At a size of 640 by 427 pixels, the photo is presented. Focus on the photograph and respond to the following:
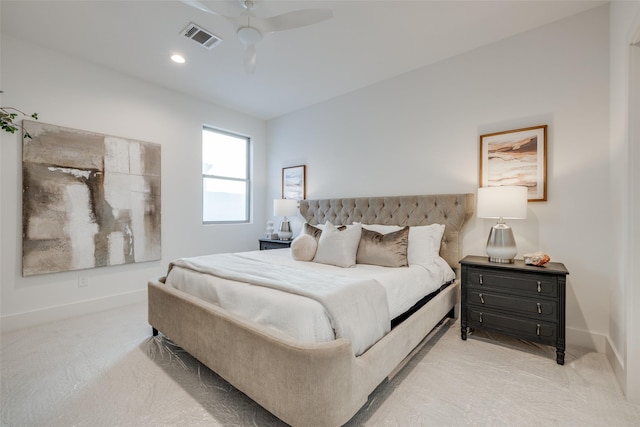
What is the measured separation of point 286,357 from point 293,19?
2186 millimetres

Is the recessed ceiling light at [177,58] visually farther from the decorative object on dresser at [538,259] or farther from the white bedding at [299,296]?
the decorative object on dresser at [538,259]

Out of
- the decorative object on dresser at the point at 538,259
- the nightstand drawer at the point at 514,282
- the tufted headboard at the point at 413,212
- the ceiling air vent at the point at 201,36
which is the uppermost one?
the ceiling air vent at the point at 201,36

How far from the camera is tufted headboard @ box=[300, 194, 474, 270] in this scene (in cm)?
293

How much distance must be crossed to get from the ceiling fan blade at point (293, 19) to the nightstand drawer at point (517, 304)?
2.54 m

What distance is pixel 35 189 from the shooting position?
9.24 feet

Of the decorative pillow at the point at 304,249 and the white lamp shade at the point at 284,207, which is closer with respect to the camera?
the decorative pillow at the point at 304,249

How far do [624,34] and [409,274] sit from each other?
2.20 m

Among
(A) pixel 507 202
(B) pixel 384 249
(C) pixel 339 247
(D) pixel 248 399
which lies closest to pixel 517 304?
(A) pixel 507 202

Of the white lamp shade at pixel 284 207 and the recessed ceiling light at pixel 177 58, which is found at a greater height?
the recessed ceiling light at pixel 177 58

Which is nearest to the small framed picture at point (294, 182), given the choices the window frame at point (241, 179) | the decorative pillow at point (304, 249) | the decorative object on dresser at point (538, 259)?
the window frame at point (241, 179)

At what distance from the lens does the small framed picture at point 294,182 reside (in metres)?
4.52

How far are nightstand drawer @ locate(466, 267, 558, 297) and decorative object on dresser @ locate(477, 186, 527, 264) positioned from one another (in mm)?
182

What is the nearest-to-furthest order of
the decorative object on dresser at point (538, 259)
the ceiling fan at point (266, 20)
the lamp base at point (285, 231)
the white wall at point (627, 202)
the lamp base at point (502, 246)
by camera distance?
the white wall at point (627, 202), the ceiling fan at point (266, 20), the decorative object on dresser at point (538, 259), the lamp base at point (502, 246), the lamp base at point (285, 231)

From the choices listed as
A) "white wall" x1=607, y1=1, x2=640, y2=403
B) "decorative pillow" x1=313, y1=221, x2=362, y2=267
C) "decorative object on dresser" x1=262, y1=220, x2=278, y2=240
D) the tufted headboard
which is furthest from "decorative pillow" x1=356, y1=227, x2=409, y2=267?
"decorative object on dresser" x1=262, y1=220, x2=278, y2=240
